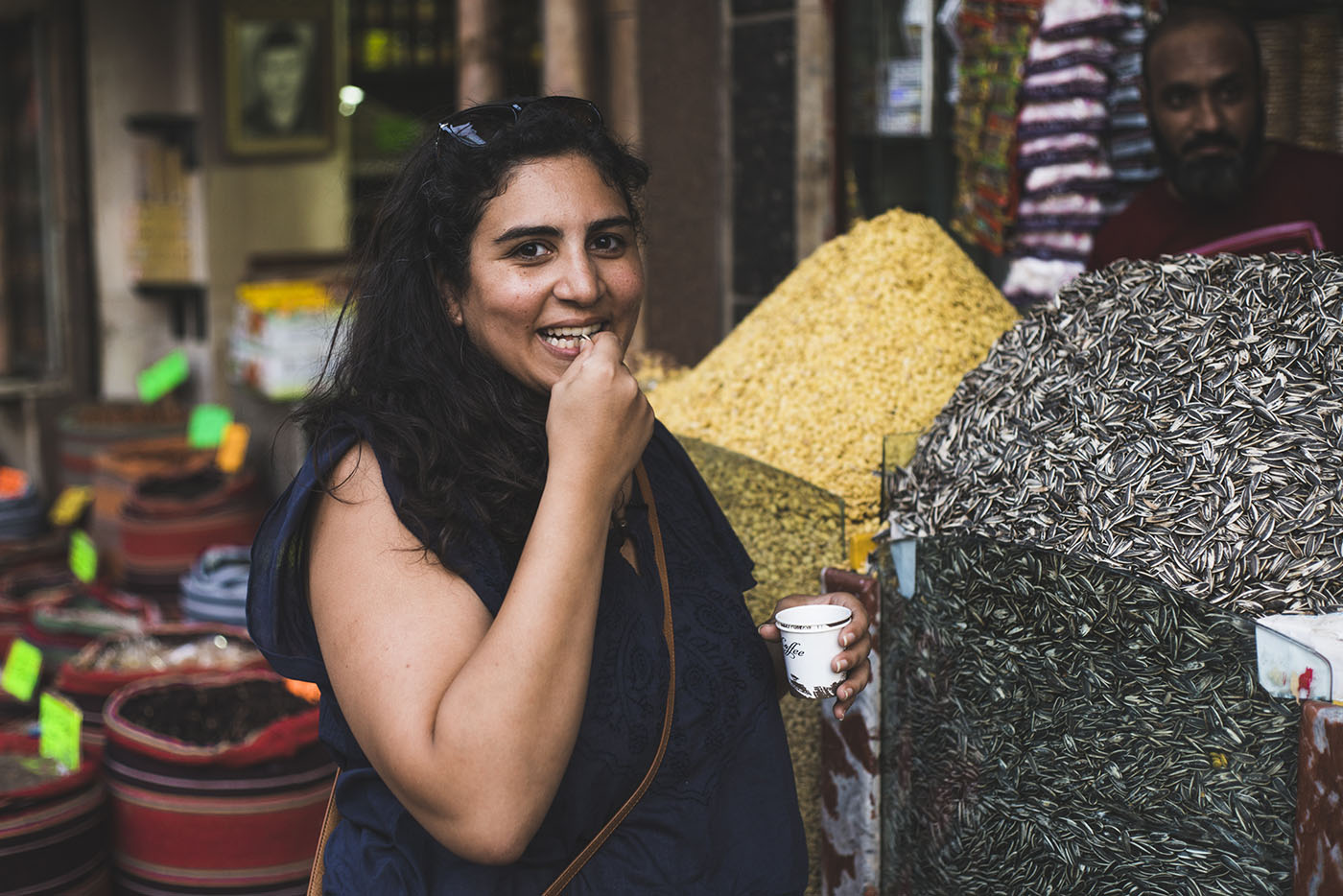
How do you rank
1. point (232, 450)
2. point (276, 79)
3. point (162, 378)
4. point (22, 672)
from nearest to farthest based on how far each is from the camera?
point (22, 672) → point (232, 450) → point (162, 378) → point (276, 79)

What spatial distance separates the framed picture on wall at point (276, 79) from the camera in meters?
4.95

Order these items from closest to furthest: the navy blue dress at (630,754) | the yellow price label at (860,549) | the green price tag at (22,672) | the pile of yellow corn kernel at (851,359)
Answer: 1. the navy blue dress at (630,754)
2. the yellow price label at (860,549)
3. the pile of yellow corn kernel at (851,359)
4. the green price tag at (22,672)

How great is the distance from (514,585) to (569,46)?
8.20ft

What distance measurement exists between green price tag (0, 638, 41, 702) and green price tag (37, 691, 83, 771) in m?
0.38

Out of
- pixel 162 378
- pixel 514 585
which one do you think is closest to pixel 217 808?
pixel 514 585

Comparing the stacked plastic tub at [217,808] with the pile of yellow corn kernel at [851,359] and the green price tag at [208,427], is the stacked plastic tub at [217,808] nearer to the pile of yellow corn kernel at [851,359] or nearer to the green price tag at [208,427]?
the pile of yellow corn kernel at [851,359]

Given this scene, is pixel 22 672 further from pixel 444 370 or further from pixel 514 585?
pixel 514 585

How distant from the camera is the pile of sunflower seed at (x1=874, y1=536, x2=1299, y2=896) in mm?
1239

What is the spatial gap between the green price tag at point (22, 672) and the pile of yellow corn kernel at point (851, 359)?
4.70 ft

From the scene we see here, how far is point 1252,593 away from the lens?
1299 mm

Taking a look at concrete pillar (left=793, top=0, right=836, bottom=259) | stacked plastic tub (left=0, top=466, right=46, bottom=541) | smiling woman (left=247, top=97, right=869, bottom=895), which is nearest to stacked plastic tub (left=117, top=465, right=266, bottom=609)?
stacked plastic tub (left=0, top=466, right=46, bottom=541)

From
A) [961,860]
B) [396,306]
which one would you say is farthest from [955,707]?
[396,306]

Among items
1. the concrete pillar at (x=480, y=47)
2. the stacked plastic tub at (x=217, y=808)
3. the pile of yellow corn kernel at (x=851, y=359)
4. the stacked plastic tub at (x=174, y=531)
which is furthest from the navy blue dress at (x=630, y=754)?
the stacked plastic tub at (x=174, y=531)

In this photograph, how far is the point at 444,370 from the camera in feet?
3.90
